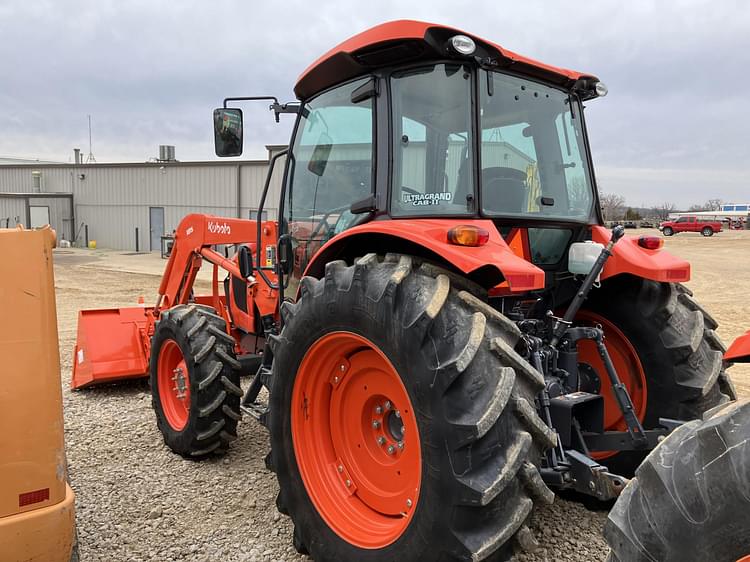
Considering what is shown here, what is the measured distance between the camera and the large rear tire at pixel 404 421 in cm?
215

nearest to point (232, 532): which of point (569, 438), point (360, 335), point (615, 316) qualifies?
point (360, 335)

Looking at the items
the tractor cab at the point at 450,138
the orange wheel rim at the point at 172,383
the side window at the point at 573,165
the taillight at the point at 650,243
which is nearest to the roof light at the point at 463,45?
the tractor cab at the point at 450,138

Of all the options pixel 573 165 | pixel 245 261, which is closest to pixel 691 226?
pixel 573 165

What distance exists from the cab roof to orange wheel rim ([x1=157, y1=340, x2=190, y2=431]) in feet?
7.98

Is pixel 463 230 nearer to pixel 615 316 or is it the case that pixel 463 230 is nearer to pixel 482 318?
pixel 482 318

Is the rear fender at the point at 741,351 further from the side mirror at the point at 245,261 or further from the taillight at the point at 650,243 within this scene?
the side mirror at the point at 245,261

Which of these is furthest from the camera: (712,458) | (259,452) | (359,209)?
(259,452)

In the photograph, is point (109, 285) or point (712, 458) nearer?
point (712, 458)

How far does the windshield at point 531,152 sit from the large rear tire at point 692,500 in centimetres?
149

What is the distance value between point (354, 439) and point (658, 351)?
1740 millimetres

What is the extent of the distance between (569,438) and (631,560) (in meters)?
0.95

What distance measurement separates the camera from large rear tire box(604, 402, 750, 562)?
156 cm

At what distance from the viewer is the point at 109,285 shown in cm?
1541

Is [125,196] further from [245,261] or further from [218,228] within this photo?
[245,261]
